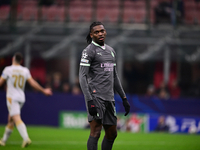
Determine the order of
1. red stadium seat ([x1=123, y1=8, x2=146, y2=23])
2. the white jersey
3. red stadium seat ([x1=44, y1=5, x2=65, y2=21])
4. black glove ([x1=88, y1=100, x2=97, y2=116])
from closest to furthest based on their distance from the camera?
black glove ([x1=88, y1=100, x2=97, y2=116]) < the white jersey < red stadium seat ([x1=123, y1=8, x2=146, y2=23]) < red stadium seat ([x1=44, y1=5, x2=65, y2=21])

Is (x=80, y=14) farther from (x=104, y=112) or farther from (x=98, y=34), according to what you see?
(x=104, y=112)

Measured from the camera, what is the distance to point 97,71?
5199mm

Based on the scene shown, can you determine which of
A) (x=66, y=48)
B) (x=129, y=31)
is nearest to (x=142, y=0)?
(x=129, y=31)

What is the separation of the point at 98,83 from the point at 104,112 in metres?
0.43

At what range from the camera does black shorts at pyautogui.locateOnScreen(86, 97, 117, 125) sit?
5055 mm

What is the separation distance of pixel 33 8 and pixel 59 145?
1054 cm

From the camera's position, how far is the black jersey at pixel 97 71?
16.7 ft

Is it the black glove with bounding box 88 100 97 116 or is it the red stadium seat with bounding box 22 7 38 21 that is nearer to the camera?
the black glove with bounding box 88 100 97 116

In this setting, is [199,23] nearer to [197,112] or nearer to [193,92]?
[193,92]

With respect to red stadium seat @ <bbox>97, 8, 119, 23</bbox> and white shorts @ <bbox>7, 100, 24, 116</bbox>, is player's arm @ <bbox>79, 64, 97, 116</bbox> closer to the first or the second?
white shorts @ <bbox>7, 100, 24, 116</bbox>

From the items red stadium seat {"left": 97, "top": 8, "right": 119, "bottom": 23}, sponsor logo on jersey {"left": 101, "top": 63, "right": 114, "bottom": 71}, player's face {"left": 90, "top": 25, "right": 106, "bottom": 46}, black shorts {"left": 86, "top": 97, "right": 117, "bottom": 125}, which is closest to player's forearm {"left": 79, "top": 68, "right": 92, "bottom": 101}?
black shorts {"left": 86, "top": 97, "right": 117, "bottom": 125}

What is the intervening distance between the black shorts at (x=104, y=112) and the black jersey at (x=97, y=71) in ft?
0.22

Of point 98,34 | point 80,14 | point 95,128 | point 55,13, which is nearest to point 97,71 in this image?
point 98,34

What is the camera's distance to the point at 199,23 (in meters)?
17.0
